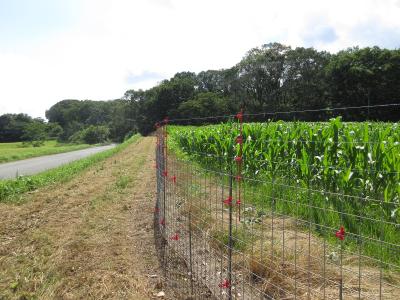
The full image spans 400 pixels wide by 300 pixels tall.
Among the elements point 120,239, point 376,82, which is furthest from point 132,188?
point 376,82

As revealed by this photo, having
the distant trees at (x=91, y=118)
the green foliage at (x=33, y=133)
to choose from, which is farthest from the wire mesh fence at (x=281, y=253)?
the distant trees at (x=91, y=118)

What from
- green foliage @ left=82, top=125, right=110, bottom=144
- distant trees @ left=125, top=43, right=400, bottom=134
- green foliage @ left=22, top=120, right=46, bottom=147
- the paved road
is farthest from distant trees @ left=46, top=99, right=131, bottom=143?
the paved road

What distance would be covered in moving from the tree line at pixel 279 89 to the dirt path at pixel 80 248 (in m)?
26.7

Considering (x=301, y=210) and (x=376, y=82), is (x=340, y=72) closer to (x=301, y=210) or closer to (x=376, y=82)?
(x=376, y=82)

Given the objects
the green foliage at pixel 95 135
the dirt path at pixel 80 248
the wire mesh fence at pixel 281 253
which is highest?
the wire mesh fence at pixel 281 253

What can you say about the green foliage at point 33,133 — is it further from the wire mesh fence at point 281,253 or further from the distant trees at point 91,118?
the wire mesh fence at point 281,253

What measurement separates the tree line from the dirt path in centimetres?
2671

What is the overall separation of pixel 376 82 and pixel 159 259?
177 feet

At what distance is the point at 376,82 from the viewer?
52812 millimetres

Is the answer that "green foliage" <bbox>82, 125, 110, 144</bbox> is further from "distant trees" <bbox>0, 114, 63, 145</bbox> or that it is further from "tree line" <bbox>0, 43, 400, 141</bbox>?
"distant trees" <bbox>0, 114, 63, 145</bbox>

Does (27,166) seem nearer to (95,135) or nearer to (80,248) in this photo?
(80,248)

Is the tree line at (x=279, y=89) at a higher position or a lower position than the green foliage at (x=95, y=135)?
higher

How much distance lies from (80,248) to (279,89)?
227ft

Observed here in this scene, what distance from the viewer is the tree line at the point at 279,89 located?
172 ft
